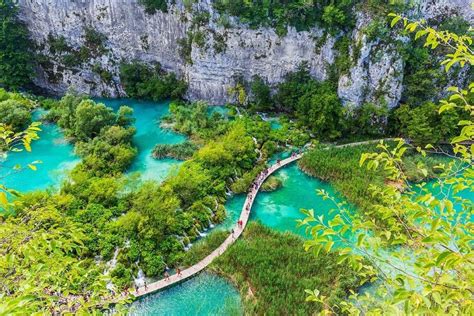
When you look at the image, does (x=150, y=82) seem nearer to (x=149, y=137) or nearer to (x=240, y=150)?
(x=149, y=137)

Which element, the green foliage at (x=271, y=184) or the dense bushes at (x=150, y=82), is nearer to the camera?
the green foliage at (x=271, y=184)

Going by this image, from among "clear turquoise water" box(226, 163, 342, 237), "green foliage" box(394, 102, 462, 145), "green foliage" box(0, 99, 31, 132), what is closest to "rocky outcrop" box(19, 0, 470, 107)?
"green foliage" box(394, 102, 462, 145)

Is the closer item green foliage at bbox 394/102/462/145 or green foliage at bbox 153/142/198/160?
green foliage at bbox 394/102/462/145

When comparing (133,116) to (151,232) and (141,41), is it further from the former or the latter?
(151,232)

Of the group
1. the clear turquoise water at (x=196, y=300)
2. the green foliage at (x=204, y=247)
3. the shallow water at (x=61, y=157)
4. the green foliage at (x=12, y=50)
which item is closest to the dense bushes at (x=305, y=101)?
the shallow water at (x=61, y=157)

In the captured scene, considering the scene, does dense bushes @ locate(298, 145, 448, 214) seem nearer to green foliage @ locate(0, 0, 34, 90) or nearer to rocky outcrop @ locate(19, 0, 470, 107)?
rocky outcrop @ locate(19, 0, 470, 107)

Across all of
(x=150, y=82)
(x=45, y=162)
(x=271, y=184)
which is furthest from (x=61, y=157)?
(x=271, y=184)

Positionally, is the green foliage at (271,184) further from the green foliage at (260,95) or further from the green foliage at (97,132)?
the green foliage at (97,132)
